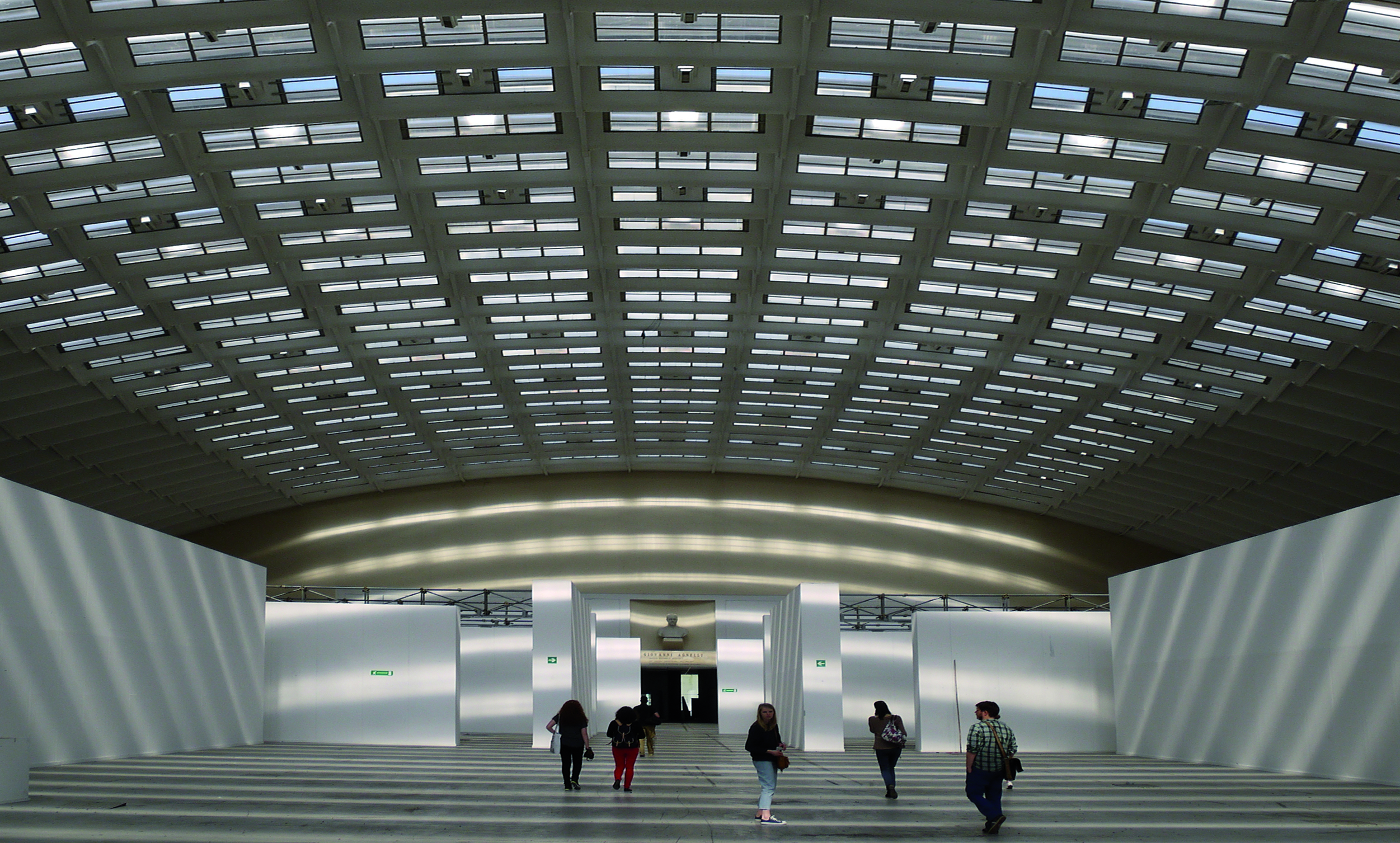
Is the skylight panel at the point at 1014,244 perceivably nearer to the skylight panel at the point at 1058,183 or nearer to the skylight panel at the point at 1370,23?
the skylight panel at the point at 1058,183

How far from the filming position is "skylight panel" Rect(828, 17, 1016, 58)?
65.2 ft

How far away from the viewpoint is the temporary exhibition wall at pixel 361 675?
3006 cm

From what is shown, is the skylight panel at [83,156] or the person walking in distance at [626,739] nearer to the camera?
the person walking in distance at [626,739]

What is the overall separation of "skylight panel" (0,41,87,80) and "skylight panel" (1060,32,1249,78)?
59.6 feet

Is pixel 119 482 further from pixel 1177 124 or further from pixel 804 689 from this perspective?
pixel 1177 124

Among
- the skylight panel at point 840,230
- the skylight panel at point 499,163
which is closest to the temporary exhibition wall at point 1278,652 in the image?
the skylight panel at point 840,230

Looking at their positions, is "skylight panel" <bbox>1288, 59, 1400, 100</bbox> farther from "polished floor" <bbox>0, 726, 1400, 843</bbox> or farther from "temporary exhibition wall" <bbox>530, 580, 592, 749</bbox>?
"temporary exhibition wall" <bbox>530, 580, 592, 749</bbox>

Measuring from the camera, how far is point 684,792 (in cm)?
1572

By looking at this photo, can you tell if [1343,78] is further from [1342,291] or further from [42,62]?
[42,62]

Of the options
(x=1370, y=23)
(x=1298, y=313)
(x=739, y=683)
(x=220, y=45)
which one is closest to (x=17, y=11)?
(x=220, y=45)

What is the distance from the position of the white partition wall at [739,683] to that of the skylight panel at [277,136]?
22.9 metres

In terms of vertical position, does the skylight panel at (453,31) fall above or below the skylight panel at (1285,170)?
above

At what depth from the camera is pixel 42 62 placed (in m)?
20.0

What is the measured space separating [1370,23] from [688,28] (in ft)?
38.1
